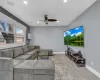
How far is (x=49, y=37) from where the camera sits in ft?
28.0

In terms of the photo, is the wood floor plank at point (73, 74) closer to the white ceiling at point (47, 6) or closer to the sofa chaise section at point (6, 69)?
the sofa chaise section at point (6, 69)

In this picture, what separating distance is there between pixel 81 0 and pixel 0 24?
11.7 ft

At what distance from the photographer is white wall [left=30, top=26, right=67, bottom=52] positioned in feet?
27.8

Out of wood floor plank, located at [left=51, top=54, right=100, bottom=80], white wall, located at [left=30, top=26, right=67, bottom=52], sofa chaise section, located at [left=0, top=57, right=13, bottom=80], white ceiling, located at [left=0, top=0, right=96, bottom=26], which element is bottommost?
wood floor plank, located at [left=51, top=54, right=100, bottom=80]

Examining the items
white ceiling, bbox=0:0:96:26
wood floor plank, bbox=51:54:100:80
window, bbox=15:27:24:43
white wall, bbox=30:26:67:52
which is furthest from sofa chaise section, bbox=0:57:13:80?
white wall, bbox=30:26:67:52

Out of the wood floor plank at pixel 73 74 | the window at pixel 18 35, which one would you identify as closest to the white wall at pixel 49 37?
the window at pixel 18 35

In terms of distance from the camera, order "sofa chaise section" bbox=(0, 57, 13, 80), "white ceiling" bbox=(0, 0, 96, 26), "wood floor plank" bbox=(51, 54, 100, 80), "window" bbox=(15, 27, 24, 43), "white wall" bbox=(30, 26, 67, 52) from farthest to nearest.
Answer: "white wall" bbox=(30, 26, 67, 52) → "window" bbox=(15, 27, 24, 43) → "white ceiling" bbox=(0, 0, 96, 26) → "wood floor plank" bbox=(51, 54, 100, 80) → "sofa chaise section" bbox=(0, 57, 13, 80)

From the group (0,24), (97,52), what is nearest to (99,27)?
(97,52)

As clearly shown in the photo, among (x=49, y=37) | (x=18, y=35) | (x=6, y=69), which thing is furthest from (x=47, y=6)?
(x=49, y=37)

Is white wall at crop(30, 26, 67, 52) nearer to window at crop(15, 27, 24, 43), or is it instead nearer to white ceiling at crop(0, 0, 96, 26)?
window at crop(15, 27, 24, 43)

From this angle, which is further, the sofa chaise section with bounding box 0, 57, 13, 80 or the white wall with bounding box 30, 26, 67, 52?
the white wall with bounding box 30, 26, 67, 52

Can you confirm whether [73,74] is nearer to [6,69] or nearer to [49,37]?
[6,69]

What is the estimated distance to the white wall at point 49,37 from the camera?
8.47m

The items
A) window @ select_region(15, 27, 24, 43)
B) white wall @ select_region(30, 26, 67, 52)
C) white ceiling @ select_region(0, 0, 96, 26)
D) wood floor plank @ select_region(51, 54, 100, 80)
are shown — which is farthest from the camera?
white wall @ select_region(30, 26, 67, 52)
